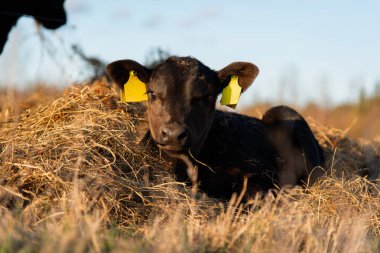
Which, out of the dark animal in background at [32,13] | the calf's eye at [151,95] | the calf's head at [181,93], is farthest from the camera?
the dark animal in background at [32,13]

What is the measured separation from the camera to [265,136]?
770cm

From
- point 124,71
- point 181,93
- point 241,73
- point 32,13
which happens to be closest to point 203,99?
point 181,93

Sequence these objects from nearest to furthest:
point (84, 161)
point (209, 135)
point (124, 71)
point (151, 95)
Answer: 1. point (84, 161)
2. point (151, 95)
3. point (124, 71)
4. point (209, 135)

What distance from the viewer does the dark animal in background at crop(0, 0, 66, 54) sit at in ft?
25.6

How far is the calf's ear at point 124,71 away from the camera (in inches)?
249

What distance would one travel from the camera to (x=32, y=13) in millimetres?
8367

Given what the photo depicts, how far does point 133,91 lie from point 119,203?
196 centimetres

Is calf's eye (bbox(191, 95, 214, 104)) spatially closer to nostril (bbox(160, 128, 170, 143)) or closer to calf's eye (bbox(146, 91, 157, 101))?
calf's eye (bbox(146, 91, 157, 101))

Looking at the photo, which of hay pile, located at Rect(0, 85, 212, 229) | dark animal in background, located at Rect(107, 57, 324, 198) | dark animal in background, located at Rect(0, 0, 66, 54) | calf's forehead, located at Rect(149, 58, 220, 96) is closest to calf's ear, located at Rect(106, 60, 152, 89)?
dark animal in background, located at Rect(107, 57, 324, 198)

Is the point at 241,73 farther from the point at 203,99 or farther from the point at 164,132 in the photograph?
the point at 164,132

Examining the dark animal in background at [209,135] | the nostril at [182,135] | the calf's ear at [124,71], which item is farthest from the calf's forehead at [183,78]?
the nostril at [182,135]

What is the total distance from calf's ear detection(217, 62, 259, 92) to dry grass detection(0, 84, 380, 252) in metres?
1.17

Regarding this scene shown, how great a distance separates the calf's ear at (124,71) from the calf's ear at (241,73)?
34.6 inches

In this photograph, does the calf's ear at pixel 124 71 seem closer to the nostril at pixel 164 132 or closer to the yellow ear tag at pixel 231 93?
the yellow ear tag at pixel 231 93
